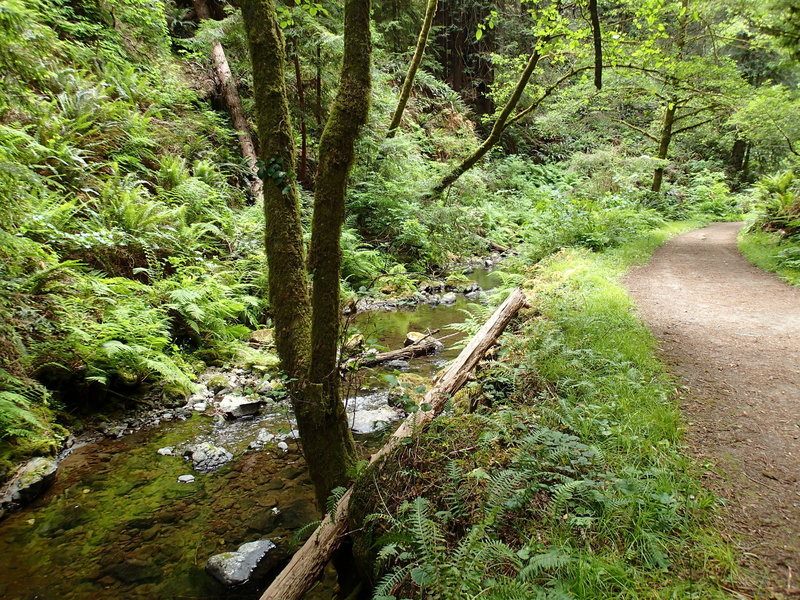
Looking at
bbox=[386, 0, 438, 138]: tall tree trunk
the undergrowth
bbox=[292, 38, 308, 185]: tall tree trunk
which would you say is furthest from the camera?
bbox=[292, 38, 308, 185]: tall tree trunk

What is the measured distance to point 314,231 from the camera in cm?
284

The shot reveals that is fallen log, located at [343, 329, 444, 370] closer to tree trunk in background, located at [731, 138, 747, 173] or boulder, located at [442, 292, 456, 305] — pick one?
boulder, located at [442, 292, 456, 305]

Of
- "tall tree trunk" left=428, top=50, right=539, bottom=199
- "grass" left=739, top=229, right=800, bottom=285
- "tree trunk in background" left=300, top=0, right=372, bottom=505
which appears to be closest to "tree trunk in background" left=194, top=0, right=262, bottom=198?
"tall tree trunk" left=428, top=50, right=539, bottom=199

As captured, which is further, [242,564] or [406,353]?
[406,353]

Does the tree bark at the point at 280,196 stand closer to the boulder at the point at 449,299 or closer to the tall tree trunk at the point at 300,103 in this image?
the boulder at the point at 449,299

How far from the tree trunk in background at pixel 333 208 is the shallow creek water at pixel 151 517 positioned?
40 centimetres

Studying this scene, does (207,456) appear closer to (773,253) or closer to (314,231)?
(314,231)

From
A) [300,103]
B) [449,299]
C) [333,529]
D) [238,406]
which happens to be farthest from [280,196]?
[300,103]

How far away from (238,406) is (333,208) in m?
4.14

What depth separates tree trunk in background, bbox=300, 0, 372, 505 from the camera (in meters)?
2.69

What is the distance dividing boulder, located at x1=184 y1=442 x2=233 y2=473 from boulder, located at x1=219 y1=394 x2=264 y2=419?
2.60 ft

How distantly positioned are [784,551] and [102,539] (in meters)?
5.13

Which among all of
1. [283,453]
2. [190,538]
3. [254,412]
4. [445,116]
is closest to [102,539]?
[190,538]

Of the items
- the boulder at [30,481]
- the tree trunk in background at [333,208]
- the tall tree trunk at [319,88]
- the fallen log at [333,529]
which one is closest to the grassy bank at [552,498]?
the fallen log at [333,529]
